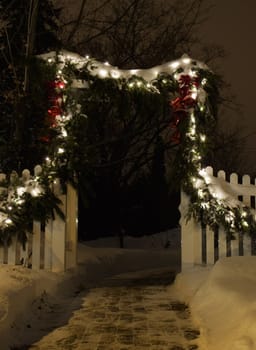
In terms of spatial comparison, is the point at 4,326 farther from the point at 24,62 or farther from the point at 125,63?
the point at 125,63

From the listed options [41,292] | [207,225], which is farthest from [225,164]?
[41,292]

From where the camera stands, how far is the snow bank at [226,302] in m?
4.94

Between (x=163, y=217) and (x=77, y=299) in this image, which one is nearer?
(x=77, y=299)

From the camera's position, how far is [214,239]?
376 inches

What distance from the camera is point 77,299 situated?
8.15m

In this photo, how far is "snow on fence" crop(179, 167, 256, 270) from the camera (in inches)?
369

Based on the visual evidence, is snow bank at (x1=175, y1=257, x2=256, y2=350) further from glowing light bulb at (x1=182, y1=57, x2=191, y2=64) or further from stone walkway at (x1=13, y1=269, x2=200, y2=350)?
glowing light bulb at (x1=182, y1=57, x2=191, y2=64)

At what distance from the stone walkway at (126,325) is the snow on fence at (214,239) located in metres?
0.89

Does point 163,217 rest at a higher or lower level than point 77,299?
higher

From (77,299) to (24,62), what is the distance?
4.38 meters

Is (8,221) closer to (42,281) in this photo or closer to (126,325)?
(42,281)

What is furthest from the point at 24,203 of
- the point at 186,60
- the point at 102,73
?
the point at 186,60

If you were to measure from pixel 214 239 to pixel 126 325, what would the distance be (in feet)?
11.8

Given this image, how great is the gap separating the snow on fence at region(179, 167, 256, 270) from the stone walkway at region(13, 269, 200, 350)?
89 cm
